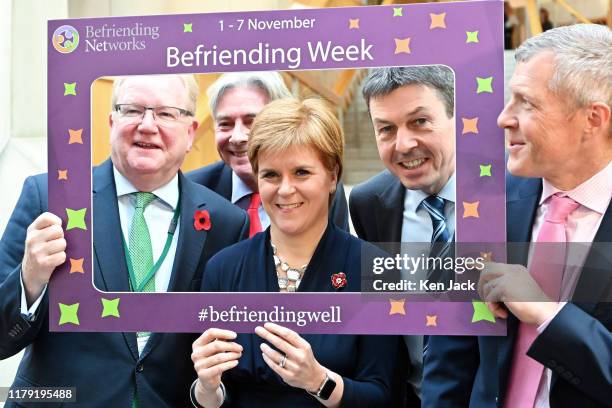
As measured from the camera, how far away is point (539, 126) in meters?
1.82

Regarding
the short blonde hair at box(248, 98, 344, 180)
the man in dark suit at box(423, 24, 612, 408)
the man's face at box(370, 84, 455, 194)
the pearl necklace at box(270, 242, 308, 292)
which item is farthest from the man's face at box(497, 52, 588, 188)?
the pearl necklace at box(270, 242, 308, 292)

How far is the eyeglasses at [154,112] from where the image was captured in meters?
2.03

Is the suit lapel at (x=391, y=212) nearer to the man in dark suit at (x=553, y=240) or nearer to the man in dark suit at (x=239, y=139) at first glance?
the man in dark suit at (x=239, y=139)

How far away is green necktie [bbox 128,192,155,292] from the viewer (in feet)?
6.72

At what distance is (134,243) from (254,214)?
307 millimetres

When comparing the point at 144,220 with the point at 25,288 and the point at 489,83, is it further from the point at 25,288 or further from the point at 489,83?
the point at 489,83

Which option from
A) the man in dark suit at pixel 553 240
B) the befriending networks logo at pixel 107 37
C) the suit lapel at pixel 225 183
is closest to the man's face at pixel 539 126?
the man in dark suit at pixel 553 240

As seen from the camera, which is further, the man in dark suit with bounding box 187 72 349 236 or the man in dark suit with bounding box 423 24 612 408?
the man in dark suit with bounding box 187 72 349 236

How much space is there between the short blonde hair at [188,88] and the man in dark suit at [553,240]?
28.7 inches

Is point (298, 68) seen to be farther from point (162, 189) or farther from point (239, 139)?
point (162, 189)

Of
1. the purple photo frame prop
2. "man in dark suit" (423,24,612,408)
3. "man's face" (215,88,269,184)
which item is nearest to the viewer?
"man in dark suit" (423,24,612,408)

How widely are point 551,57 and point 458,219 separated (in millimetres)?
416

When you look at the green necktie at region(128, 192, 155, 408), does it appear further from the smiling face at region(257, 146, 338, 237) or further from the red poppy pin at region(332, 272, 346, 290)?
the red poppy pin at region(332, 272, 346, 290)

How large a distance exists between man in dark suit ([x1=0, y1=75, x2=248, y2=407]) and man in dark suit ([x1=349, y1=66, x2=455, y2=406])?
35 cm
